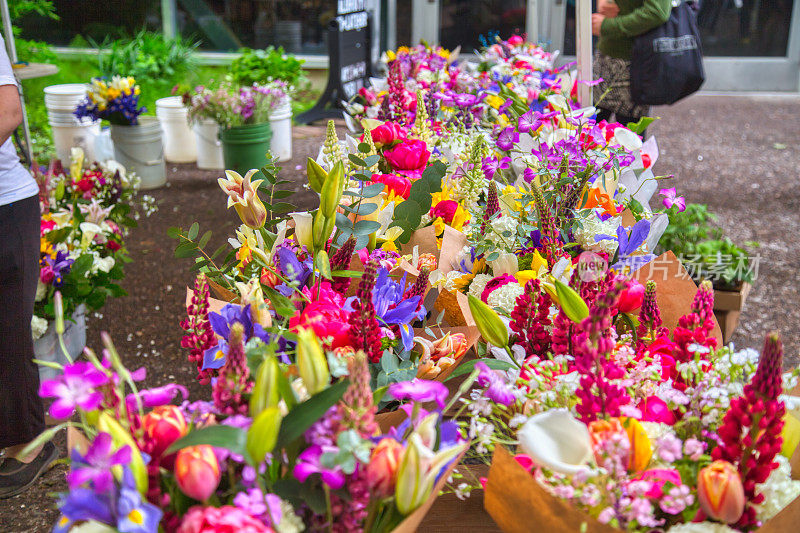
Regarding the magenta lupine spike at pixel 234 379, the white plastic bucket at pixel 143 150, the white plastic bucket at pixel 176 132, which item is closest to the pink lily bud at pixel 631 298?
the magenta lupine spike at pixel 234 379

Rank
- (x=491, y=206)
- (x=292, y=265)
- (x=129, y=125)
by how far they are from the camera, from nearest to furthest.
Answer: (x=292, y=265) < (x=491, y=206) < (x=129, y=125)

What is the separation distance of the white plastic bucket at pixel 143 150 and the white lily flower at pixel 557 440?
4586 mm

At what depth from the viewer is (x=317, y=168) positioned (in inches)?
43.3

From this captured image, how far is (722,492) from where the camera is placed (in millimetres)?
618

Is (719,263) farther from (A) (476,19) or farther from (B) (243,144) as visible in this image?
(A) (476,19)

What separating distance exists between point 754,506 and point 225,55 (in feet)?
25.7

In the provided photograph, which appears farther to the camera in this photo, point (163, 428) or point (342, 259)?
point (342, 259)

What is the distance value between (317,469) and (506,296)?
58cm

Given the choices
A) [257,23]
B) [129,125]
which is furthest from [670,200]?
[257,23]

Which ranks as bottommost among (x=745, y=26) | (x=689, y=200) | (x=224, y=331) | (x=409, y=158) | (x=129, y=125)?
(x=689, y=200)

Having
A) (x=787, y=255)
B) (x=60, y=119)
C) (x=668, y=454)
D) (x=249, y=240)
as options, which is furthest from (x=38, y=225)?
(x=787, y=255)

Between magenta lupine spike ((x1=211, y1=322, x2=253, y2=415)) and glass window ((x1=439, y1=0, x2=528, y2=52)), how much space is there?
25.7 feet

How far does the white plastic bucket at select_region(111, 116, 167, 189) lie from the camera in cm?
475

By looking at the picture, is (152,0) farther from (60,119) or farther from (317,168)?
(317,168)
